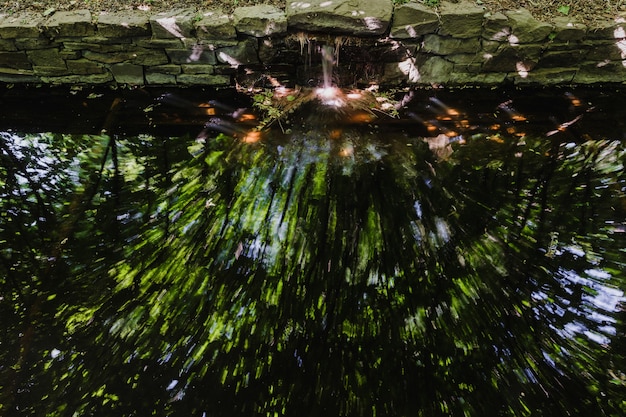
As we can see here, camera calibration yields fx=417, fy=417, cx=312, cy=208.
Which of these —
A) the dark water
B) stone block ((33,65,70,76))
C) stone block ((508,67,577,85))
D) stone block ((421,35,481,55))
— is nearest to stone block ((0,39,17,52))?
stone block ((33,65,70,76))

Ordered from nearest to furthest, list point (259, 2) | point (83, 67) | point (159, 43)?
point (159, 43) → point (259, 2) → point (83, 67)

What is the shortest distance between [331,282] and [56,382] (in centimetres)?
155

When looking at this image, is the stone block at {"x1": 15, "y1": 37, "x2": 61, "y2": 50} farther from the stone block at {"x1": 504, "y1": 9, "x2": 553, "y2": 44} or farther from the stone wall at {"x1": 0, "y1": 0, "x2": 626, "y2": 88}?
the stone block at {"x1": 504, "y1": 9, "x2": 553, "y2": 44}

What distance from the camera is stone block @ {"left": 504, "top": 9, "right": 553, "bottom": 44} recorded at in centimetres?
377

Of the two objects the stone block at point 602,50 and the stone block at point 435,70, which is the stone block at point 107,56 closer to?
the stone block at point 435,70

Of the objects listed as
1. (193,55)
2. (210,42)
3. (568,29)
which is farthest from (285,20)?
(568,29)

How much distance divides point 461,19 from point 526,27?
61 centimetres

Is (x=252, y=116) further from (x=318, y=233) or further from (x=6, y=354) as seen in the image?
(x=6, y=354)

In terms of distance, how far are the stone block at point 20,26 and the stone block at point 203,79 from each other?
1.27 metres

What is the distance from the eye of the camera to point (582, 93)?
164 inches

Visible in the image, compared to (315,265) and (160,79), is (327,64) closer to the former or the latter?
(160,79)

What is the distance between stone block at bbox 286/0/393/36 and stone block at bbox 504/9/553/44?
1136 millimetres

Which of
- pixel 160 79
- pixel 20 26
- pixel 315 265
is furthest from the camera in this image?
pixel 160 79

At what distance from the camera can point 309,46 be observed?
154 inches
